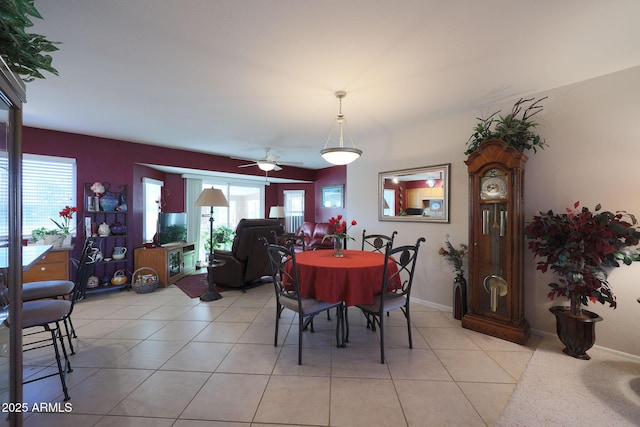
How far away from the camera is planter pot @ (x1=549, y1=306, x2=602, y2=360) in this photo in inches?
86.3

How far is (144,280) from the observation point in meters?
4.24

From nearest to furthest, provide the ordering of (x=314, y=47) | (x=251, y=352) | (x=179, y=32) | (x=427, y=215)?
(x=179, y=32)
(x=314, y=47)
(x=251, y=352)
(x=427, y=215)

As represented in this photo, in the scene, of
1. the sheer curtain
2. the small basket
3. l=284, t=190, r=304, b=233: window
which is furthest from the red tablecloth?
l=284, t=190, r=304, b=233: window

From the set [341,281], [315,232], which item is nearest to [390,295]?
[341,281]

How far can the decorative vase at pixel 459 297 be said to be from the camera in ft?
9.97

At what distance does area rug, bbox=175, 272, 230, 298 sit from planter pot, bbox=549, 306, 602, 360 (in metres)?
4.20

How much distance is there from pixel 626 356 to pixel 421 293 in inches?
72.9

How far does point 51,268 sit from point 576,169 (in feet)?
20.2

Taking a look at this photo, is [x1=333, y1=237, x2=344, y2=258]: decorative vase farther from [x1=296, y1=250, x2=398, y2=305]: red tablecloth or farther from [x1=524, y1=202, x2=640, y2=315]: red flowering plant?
[x1=524, y1=202, x2=640, y2=315]: red flowering plant

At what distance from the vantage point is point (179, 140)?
443 centimetres

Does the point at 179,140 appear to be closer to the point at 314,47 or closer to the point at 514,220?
the point at 314,47

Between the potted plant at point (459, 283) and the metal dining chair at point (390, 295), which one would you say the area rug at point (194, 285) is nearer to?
the metal dining chair at point (390, 295)

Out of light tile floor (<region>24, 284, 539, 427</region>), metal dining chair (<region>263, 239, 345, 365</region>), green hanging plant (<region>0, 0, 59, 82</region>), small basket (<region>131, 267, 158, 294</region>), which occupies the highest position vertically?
green hanging plant (<region>0, 0, 59, 82</region>)

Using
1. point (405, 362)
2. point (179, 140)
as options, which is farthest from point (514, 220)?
point (179, 140)
